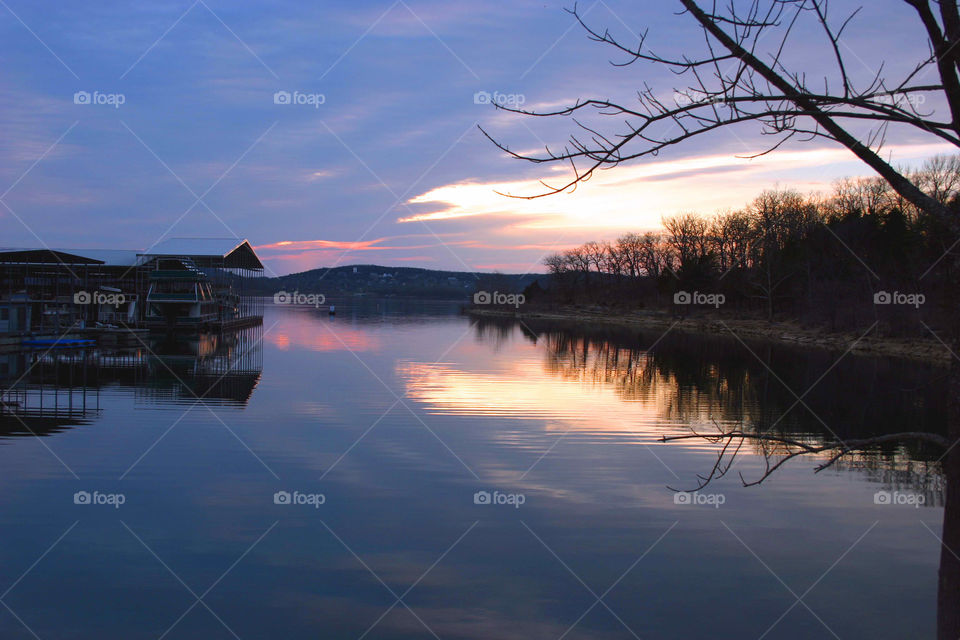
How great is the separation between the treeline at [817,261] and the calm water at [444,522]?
47.1 feet

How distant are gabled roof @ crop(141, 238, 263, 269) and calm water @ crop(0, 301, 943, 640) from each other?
35803mm

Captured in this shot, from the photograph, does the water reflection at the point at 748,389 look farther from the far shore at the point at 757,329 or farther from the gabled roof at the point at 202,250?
the gabled roof at the point at 202,250

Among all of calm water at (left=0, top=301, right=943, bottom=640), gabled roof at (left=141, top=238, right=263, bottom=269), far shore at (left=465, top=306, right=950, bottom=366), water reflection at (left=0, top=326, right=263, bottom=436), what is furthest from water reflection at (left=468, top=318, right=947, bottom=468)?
gabled roof at (left=141, top=238, right=263, bottom=269)

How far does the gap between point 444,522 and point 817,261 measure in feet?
177

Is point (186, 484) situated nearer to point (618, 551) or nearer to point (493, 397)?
point (618, 551)

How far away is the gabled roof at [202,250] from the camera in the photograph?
57031mm

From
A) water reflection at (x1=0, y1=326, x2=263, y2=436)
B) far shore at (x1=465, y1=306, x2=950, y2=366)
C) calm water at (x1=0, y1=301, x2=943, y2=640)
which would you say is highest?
far shore at (x1=465, y1=306, x2=950, y2=366)

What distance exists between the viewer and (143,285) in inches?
2394

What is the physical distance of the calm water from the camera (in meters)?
7.88

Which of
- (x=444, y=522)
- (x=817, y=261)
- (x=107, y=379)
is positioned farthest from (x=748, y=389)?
(x=817, y=261)

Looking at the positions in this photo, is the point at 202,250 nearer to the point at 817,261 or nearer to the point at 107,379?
the point at 107,379

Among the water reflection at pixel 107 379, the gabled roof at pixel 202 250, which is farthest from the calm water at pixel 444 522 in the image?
the gabled roof at pixel 202 250

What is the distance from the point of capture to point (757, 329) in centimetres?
6022

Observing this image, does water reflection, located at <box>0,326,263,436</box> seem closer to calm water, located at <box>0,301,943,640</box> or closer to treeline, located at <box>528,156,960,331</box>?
calm water, located at <box>0,301,943,640</box>
